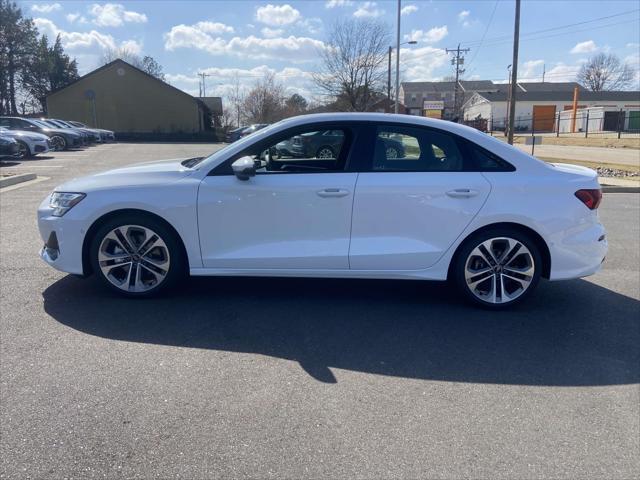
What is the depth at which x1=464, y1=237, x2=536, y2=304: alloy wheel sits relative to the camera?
14.8 ft

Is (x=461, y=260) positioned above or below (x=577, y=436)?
above

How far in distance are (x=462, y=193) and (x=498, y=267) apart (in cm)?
74

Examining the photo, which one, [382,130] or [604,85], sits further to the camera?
[604,85]

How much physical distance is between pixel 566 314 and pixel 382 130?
230 cm

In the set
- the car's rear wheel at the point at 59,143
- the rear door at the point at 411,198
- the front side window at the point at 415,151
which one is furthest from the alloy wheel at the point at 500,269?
the car's rear wheel at the point at 59,143

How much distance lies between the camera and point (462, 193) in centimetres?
439

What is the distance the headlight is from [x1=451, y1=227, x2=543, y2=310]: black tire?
334 centimetres

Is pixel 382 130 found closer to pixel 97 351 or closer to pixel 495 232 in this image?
pixel 495 232

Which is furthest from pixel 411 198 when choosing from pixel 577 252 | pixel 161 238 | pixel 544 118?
pixel 544 118

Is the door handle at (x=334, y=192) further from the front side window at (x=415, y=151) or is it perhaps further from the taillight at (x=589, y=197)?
the taillight at (x=589, y=197)

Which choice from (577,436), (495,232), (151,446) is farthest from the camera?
(495,232)

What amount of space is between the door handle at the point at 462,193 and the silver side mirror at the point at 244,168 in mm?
1662

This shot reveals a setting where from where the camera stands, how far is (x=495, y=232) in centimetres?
448

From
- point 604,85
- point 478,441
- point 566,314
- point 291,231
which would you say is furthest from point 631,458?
point 604,85
